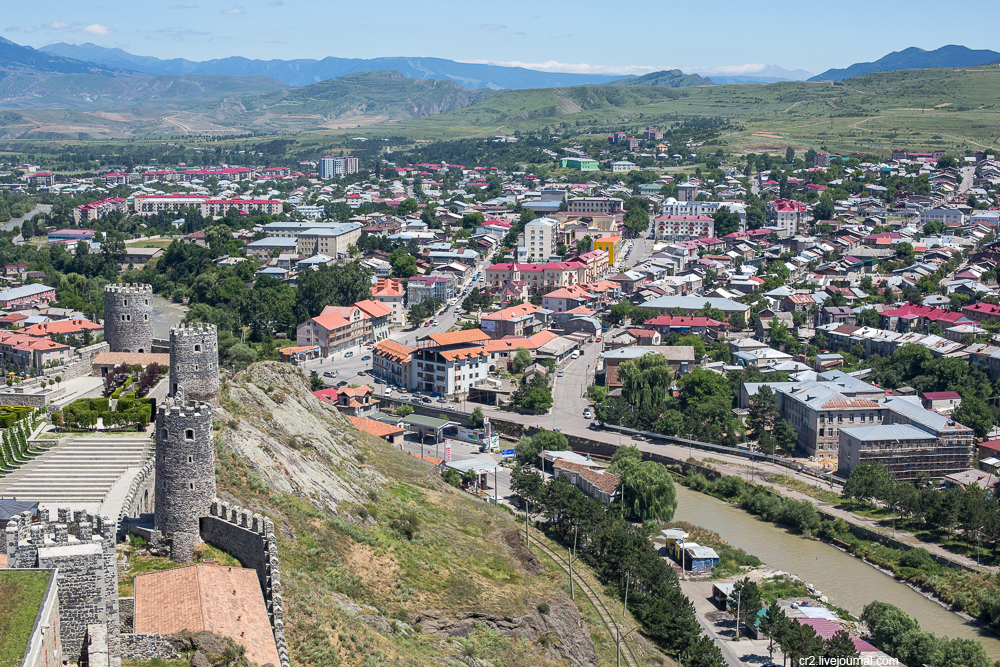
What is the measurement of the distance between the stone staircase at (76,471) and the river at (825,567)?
39.7ft

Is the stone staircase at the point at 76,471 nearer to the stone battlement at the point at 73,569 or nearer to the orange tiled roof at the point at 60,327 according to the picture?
the stone battlement at the point at 73,569

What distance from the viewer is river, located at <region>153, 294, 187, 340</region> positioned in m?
34.9

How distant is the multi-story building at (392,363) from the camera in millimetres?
29672

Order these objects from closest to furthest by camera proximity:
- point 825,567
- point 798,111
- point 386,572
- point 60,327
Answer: point 386,572 → point 825,567 → point 60,327 → point 798,111

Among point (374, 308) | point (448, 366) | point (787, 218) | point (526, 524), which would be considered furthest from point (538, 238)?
point (526, 524)

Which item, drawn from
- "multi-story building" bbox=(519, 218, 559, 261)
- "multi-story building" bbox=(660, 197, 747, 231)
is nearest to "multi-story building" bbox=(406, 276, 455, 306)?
"multi-story building" bbox=(519, 218, 559, 261)

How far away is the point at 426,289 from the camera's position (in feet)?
131

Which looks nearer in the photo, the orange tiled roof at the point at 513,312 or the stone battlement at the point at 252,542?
the stone battlement at the point at 252,542

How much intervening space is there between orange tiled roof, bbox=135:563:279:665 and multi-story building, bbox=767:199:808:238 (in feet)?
150

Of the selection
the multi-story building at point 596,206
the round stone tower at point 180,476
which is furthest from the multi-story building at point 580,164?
the round stone tower at point 180,476

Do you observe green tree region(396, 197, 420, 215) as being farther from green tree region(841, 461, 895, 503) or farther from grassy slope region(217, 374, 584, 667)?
grassy slope region(217, 374, 584, 667)

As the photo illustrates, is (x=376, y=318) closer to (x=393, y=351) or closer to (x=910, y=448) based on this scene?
(x=393, y=351)

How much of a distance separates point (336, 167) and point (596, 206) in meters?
38.3

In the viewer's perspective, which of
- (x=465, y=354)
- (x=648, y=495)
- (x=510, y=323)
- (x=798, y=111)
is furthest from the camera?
(x=798, y=111)
